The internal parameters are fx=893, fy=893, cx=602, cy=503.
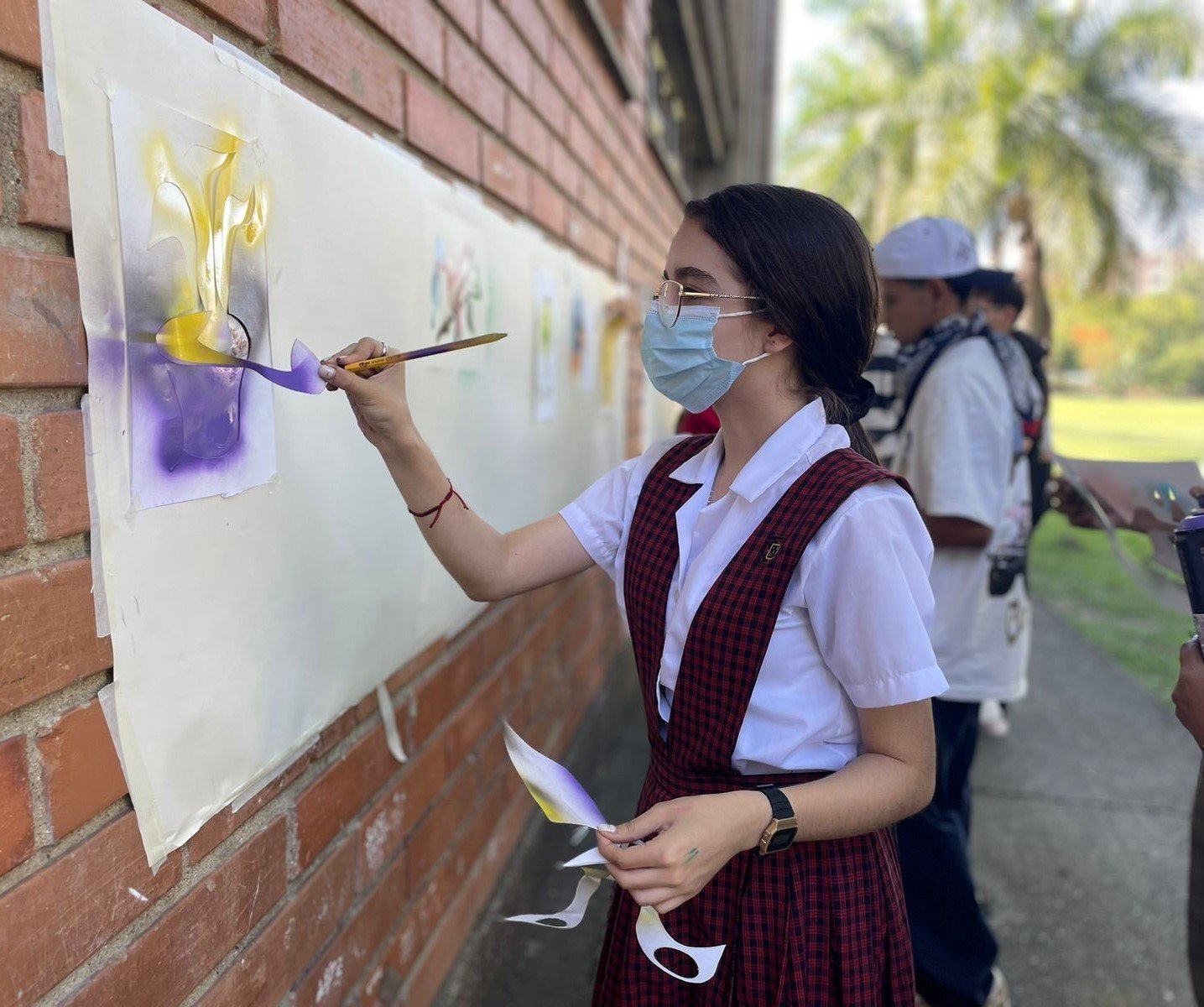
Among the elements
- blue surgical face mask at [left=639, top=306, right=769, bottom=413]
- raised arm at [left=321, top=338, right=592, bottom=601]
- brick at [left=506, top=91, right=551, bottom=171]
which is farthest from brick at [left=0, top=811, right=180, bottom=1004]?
brick at [left=506, top=91, right=551, bottom=171]

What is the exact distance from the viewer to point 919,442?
2.36 metres

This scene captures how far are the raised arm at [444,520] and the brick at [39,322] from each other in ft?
1.02

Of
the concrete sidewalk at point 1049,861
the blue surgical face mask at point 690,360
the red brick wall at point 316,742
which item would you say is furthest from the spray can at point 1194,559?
the concrete sidewalk at point 1049,861

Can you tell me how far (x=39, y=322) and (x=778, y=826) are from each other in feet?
3.24

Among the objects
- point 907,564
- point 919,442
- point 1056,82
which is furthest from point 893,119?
point 907,564

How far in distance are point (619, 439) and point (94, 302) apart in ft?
10.2

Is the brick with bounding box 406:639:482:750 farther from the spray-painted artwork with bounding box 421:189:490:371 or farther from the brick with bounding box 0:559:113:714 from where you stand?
the brick with bounding box 0:559:113:714

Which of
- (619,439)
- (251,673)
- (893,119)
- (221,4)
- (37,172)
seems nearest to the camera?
(37,172)

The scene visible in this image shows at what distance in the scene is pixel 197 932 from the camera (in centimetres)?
113

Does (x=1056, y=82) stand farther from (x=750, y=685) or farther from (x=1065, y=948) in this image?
(x=750, y=685)

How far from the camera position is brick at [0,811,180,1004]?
32.9 inches

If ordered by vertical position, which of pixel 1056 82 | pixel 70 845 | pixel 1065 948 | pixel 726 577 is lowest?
pixel 1065 948

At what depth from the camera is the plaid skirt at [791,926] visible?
1.29 metres

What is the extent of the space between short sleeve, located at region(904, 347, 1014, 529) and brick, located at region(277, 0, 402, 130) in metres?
1.49
